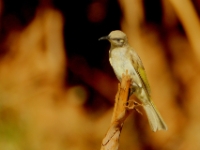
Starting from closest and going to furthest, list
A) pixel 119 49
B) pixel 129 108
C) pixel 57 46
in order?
pixel 129 108 < pixel 119 49 < pixel 57 46

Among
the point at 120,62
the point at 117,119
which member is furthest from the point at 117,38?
the point at 117,119

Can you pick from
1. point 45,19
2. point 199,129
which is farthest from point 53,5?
point 199,129

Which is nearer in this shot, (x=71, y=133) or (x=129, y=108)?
(x=129, y=108)

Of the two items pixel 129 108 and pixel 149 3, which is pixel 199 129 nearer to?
pixel 149 3

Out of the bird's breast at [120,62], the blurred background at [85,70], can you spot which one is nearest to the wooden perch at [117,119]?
the bird's breast at [120,62]

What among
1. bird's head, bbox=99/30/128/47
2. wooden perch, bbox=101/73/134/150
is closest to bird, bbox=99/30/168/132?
bird's head, bbox=99/30/128/47

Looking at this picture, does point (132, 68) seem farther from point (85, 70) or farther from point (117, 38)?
point (85, 70)

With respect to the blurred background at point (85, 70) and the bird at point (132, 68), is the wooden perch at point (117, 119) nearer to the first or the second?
the bird at point (132, 68)
